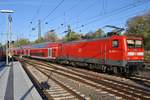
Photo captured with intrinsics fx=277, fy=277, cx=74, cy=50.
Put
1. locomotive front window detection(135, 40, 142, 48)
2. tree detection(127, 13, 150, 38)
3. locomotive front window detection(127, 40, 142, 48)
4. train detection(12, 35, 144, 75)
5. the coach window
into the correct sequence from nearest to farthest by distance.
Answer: train detection(12, 35, 144, 75)
locomotive front window detection(127, 40, 142, 48)
the coach window
locomotive front window detection(135, 40, 142, 48)
tree detection(127, 13, 150, 38)

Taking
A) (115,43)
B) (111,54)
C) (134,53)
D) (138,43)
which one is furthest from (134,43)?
(111,54)

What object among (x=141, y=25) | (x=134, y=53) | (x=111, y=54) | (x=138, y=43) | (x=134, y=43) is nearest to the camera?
(x=134, y=53)

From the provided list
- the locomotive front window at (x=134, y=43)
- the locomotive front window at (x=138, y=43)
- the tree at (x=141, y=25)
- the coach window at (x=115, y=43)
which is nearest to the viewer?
the locomotive front window at (x=134, y=43)

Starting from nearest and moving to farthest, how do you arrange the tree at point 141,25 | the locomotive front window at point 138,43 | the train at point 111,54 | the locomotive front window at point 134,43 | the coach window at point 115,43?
the train at point 111,54, the locomotive front window at point 134,43, the coach window at point 115,43, the locomotive front window at point 138,43, the tree at point 141,25

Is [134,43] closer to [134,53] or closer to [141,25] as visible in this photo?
[134,53]

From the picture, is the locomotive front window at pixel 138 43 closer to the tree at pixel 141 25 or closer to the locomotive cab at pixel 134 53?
the locomotive cab at pixel 134 53

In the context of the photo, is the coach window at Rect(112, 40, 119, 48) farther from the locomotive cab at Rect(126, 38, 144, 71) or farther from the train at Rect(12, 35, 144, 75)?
the locomotive cab at Rect(126, 38, 144, 71)

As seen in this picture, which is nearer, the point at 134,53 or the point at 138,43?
the point at 134,53

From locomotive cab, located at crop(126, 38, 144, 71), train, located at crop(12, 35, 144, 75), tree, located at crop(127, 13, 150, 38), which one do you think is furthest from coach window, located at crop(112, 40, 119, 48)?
tree, located at crop(127, 13, 150, 38)

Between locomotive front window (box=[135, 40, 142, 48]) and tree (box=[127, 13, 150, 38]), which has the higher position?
tree (box=[127, 13, 150, 38])

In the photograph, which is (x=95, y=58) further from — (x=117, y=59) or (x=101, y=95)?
(x=101, y=95)

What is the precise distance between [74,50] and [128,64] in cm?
1158

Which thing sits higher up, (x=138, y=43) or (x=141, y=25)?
(x=141, y=25)

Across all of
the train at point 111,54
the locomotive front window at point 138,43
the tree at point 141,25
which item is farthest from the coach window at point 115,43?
the tree at point 141,25
